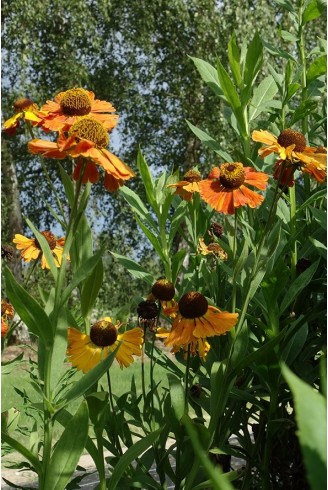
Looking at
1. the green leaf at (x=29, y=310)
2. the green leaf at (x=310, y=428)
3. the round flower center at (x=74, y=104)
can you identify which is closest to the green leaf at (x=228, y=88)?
the round flower center at (x=74, y=104)

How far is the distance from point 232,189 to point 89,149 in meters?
0.27

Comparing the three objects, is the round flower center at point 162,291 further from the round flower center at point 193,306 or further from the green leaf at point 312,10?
the green leaf at point 312,10

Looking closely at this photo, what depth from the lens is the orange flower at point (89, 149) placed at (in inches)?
31.1

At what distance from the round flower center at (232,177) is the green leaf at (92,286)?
0.66 ft

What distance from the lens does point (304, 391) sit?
0.82 feet

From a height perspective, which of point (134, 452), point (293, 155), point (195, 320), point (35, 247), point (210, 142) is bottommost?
point (35, 247)

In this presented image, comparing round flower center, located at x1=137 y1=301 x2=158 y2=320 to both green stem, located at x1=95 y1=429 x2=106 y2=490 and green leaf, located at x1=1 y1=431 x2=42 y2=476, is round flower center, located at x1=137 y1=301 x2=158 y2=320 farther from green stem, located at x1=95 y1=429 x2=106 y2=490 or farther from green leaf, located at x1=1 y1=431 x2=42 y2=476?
green leaf, located at x1=1 y1=431 x2=42 y2=476

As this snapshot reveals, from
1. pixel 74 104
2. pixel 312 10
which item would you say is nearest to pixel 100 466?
pixel 74 104

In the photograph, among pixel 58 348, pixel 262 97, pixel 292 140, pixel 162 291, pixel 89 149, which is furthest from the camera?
pixel 262 97

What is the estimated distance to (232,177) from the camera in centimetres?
99

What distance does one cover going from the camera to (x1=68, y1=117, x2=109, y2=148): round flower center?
82 cm

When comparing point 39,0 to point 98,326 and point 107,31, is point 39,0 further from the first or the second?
point 98,326

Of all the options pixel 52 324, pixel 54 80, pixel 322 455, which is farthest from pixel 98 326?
pixel 54 80

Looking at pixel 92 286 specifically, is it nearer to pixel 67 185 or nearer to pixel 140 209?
pixel 67 185
